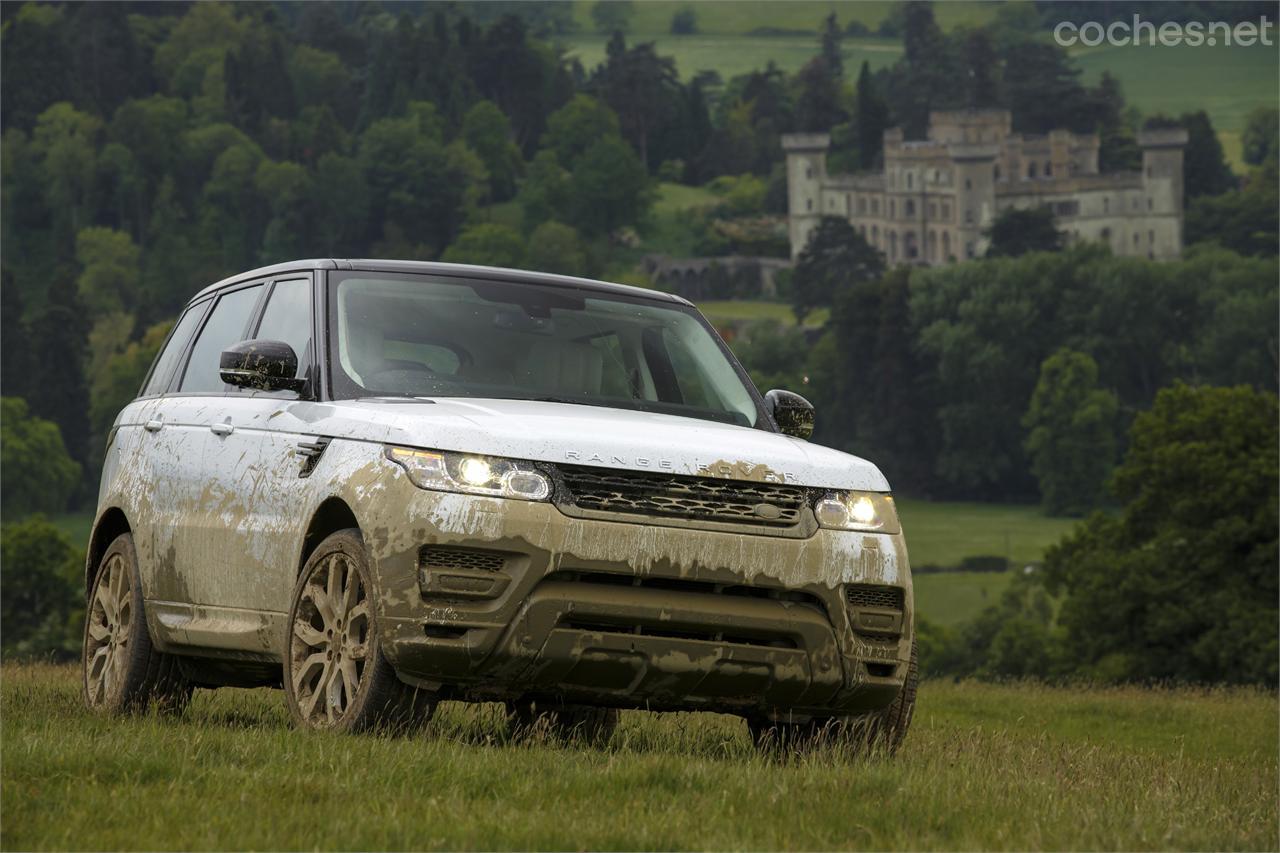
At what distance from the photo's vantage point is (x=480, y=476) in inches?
289

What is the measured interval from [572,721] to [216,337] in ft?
7.35

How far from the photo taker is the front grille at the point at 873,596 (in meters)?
7.76

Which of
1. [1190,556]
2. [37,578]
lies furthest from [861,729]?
[37,578]

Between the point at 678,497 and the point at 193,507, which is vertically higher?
the point at 678,497

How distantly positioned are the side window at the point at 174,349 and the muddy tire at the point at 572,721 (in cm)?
215

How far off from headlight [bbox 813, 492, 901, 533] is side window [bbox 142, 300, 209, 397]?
3586mm

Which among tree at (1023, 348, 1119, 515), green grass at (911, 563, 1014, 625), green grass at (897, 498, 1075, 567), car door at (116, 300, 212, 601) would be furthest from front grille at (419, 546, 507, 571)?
tree at (1023, 348, 1119, 515)

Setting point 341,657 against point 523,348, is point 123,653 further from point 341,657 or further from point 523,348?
point 523,348

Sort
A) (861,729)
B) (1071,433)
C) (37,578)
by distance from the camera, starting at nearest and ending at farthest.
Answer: (861,729), (37,578), (1071,433)

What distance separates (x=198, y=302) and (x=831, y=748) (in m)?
4.00

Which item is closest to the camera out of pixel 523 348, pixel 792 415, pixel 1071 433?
pixel 523 348

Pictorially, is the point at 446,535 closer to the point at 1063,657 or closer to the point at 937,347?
the point at 1063,657

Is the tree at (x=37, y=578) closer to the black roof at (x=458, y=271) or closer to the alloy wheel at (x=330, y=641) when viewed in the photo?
the black roof at (x=458, y=271)

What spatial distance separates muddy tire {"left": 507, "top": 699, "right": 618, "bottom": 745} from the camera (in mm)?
8734
